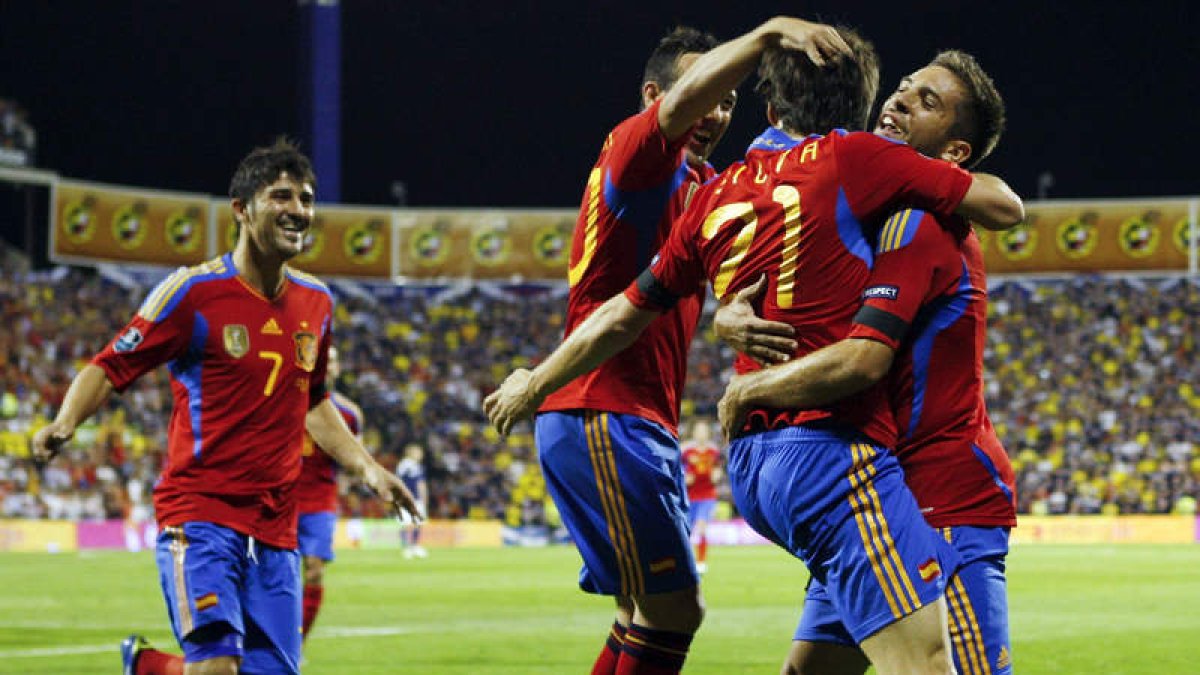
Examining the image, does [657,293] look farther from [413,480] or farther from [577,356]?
[413,480]

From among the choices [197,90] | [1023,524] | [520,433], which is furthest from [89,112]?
[1023,524]

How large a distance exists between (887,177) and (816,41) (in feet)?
1.35

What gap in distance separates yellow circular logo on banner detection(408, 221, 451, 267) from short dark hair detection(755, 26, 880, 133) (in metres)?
46.3

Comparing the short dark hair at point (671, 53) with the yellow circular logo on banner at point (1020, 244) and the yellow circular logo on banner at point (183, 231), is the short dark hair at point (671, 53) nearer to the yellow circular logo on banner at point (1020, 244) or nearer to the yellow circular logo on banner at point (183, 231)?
the yellow circular logo on banner at point (183, 231)

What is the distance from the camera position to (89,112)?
59.1m

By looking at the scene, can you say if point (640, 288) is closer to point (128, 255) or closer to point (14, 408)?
point (14, 408)

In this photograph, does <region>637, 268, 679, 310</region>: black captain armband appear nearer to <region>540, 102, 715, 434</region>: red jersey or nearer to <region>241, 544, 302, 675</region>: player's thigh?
<region>540, 102, 715, 434</region>: red jersey

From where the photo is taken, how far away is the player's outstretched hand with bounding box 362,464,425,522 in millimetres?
7234

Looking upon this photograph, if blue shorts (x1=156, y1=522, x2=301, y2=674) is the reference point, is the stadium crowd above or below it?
below

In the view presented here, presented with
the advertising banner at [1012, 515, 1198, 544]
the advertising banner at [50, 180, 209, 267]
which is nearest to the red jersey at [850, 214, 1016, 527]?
the advertising banner at [1012, 515, 1198, 544]

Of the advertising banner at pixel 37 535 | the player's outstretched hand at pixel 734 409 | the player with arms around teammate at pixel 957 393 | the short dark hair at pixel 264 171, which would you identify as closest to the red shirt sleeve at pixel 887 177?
the player with arms around teammate at pixel 957 393

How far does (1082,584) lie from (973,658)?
1802cm

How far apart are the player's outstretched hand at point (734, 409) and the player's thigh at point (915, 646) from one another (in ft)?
2.26

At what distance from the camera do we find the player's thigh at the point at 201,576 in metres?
6.42
